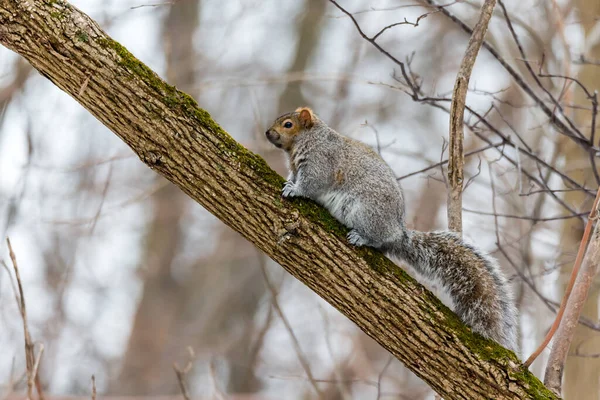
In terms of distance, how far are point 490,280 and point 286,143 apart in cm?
148

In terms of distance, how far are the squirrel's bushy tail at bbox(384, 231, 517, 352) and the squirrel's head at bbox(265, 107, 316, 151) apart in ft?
3.13

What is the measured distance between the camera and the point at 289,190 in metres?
3.16

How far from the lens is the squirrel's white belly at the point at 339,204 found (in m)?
3.53

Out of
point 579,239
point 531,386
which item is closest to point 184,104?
point 531,386

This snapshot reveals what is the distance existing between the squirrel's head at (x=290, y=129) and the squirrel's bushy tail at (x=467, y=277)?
0.95 metres

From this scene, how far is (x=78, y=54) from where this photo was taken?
2836 mm

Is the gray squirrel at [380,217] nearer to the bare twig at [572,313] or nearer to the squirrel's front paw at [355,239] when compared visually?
the squirrel's front paw at [355,239]

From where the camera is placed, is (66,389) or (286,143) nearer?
(286,143)

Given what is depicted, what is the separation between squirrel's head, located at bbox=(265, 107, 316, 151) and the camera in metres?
4.04

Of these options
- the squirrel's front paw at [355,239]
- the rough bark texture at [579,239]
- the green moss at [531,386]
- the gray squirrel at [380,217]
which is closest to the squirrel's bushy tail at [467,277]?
the gray squirrel at [380,217]

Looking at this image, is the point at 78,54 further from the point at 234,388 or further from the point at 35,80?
the point at 234,388

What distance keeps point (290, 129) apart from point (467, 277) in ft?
4.66

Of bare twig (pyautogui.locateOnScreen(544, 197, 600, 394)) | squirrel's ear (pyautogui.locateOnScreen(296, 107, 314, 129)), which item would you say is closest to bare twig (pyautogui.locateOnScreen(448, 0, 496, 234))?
bare twig (pyautogui.locateOnScreen(544, 197, 600, 394))

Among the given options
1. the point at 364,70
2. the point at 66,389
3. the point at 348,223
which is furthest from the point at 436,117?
the point at 348,223
